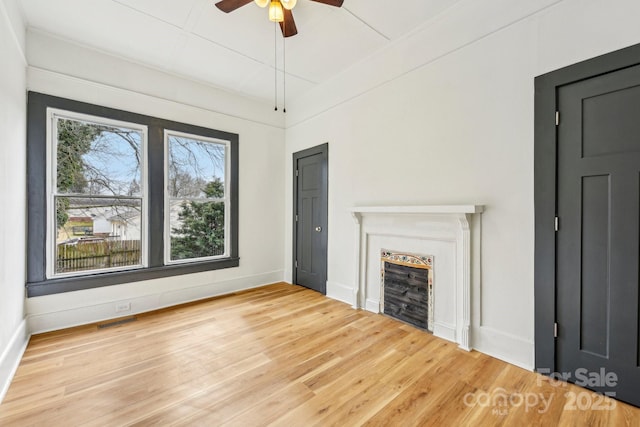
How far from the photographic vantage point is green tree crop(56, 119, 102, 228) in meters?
2.92

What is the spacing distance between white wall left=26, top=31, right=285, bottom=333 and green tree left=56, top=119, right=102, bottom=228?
0.33 meters

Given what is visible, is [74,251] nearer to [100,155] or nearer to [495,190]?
[100,155]

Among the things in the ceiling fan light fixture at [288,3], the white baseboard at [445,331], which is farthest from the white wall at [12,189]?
the white baseboard at [445,331]

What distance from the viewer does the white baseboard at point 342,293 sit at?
139 inches

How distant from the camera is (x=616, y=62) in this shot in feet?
5.79

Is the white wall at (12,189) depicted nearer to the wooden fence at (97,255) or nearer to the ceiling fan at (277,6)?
the wooden fence at (97,255)

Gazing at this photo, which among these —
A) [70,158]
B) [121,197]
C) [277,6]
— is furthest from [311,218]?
[70,158]

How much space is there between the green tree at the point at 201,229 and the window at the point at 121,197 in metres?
0.01

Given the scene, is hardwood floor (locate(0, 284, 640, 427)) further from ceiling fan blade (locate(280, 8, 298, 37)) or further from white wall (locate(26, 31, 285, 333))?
ceiling fan blade (locate(280, 8, 298, 37))

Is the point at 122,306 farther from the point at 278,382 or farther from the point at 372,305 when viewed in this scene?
the point at 372,305

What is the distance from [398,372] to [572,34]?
2.80 meters

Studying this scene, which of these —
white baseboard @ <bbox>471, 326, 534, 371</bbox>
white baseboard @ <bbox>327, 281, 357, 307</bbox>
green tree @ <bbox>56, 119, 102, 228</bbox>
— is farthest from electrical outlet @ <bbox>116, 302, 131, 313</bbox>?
white baseboard @ <bbox>471, 326, 534, 371</bbox>

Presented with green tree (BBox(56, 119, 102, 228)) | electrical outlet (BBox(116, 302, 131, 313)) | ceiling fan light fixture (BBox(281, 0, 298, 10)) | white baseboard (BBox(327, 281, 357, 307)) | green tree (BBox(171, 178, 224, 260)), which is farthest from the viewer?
green tree (BBox(171, 178, 224, 260))

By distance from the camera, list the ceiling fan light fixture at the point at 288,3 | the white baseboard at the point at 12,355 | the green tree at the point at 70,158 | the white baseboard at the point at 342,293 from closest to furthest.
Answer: the white baseboard at the point at 12,355, the ceiling fan light fixture at the point at 288,3, the green tree at the point at 70,158, the white baseboard at the point at 342,293
